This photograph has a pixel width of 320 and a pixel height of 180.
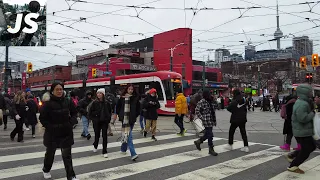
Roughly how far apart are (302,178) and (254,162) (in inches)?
56.0

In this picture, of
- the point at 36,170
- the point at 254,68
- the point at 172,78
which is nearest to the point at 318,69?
the point at 254,68

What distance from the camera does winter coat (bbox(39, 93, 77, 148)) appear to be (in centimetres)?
514

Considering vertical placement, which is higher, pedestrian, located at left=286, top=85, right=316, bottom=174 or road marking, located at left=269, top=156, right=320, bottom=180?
pedestrian, located at left=286, top=85, right=316, bottom=174

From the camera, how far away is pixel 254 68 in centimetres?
7269

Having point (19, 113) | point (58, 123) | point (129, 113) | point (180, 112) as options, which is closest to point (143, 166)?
point (129, 113)

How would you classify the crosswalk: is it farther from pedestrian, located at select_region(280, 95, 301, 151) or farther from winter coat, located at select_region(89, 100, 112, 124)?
winter coat, located at select_region(89, 100, 112, 124)

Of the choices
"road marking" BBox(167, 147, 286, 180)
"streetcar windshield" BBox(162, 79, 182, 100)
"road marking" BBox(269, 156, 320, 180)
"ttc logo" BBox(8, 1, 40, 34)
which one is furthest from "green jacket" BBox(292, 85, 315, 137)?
"ttc logo" BBox(8, 1, 40, 34)

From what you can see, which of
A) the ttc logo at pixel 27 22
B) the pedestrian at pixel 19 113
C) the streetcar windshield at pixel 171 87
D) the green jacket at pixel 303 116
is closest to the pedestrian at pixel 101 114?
the pedestrian at pixel 19 113

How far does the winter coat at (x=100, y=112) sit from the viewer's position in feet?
24.6

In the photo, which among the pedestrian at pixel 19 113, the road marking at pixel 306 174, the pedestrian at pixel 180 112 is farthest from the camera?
the pedestrian at pixel 180 112

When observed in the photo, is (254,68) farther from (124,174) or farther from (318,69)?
(124,174)

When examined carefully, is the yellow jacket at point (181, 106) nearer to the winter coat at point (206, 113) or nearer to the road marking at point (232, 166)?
the winter coat at point (206, 113)

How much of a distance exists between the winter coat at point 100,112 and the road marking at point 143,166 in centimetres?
146

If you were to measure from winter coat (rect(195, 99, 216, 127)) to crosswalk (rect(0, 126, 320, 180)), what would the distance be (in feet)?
2.71
